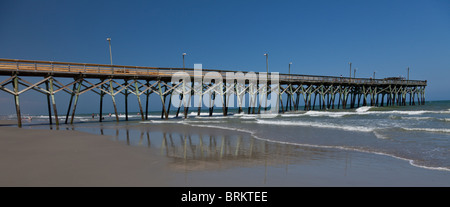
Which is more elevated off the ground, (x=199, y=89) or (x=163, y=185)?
(x=199, y=89)

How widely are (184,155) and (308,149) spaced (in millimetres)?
3692

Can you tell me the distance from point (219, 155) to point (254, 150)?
4.08 feet

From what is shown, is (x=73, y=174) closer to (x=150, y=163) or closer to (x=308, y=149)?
(x=150, y=163)

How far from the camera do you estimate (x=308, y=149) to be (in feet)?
25.5

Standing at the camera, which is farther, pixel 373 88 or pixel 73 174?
pixel 373 88

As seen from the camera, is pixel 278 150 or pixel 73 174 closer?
pixel 73 174

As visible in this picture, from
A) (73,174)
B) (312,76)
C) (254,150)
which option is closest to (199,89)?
(312,76)

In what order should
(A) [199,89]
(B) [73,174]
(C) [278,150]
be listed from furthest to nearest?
1. (A) [199,89]
2. (C) [278,150]
3. (B) [73,174]

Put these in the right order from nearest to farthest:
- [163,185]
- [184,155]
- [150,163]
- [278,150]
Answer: [163,185], [150,163], [184,155], [278,150]
